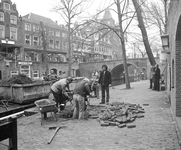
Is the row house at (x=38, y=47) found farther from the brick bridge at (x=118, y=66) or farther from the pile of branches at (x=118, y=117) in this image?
the pile of branches at (x=118, y=117)

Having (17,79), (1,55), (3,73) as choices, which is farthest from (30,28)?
(17,79)

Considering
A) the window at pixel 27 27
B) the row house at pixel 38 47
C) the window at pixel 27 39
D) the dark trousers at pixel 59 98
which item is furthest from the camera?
the window at pixel 27 27

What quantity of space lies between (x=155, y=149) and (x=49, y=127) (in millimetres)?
2934

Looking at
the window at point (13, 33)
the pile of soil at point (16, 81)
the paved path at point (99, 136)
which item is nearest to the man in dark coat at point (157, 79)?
the paved path at point (99, 136)

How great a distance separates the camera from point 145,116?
22.3 feet

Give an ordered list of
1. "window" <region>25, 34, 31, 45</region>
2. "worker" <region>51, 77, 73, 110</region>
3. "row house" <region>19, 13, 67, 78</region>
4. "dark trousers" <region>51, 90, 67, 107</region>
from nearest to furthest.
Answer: "worker" <region>51, 77, 73, 110</region>
"dark trousers" <region>51, 90, 67, 107</region>
"row house" <region>19, 13, 67, 78</region>
"window" <region>25, 34, 31, 45</region>

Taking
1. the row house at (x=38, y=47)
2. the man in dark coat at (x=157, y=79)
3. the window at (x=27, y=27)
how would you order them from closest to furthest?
the man in dark coat at (x=157, y=79)
the row house at (x=38, y=47)
the window at (x=27, y=27)

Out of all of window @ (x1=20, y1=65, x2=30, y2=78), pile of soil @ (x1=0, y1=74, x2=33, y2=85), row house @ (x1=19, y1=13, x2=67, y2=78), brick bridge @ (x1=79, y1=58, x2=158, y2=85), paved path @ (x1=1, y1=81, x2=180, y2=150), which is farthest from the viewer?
brick bridge @ (x1=79, y1=58, x2=158, y2=85)

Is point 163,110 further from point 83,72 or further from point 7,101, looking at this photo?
point 83,72

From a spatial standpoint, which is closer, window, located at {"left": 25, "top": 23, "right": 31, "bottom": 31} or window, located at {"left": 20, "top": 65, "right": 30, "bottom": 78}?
window, located at {"left": 20, "top": 65, "right": 30, "bottom": 78}

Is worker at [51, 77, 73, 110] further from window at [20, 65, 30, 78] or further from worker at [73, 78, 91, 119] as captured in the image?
window at [20, 65, 30, 78]

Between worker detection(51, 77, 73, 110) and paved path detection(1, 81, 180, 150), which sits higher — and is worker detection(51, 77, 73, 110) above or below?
above

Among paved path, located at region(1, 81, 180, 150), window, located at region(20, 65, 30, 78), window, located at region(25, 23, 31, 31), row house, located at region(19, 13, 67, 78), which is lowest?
paved path, located at region(1, 81, 180, 150)

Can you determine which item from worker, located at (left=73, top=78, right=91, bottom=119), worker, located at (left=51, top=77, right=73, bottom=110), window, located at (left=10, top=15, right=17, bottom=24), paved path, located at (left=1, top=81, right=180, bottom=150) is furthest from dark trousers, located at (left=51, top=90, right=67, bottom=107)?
window, located at (left=10, top=15, right=17, bottom=24)
